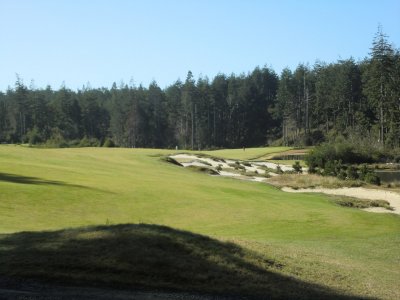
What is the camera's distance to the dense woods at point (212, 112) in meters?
132

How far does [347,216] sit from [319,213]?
58.7 inches

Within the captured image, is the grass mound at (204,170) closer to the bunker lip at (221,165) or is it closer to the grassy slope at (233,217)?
the bunker lip at (221,165)

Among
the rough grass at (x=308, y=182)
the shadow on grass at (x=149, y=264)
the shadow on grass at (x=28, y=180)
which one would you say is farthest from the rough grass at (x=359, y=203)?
the shadow on grass at (x=149, y=264)

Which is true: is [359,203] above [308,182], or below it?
below

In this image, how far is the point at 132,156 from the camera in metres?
58.6

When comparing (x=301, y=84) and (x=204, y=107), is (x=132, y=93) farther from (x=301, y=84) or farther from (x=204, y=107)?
(x=301, y=84)

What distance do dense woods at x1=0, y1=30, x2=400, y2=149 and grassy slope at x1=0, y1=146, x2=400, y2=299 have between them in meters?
99.6

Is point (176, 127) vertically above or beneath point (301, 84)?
beneath

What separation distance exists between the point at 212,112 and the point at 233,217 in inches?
5180

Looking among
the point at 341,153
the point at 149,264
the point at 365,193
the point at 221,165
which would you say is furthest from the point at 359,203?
the point at 341,153

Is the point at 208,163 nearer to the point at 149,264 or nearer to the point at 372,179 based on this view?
the point at 372,179

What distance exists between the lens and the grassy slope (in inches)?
523

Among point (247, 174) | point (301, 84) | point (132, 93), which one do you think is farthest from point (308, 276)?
point (132, 93)

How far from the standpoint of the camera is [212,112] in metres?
156
